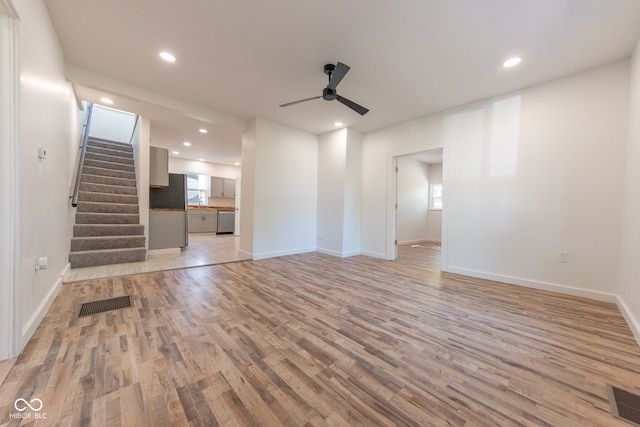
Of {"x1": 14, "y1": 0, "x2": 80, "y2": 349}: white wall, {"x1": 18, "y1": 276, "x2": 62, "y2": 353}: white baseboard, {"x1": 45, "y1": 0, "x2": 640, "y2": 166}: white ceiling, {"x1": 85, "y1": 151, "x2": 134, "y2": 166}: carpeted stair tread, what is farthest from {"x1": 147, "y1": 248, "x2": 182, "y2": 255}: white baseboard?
{"x1": 45, "y1": 0, "x2": 640, "y2": 166}: white ceiling

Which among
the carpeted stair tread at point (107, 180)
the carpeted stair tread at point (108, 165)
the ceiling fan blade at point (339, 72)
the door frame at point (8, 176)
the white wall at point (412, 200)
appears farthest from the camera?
the white wall at point (412, 200)

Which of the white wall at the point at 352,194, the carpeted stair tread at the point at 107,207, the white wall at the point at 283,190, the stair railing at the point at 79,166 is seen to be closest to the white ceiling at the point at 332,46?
the stair railing at the point at 79,166

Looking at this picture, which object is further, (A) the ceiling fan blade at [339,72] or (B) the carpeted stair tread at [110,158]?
(B) the carpeted stair tread at [110,158]

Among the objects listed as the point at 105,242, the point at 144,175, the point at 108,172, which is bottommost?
the point at 105,242

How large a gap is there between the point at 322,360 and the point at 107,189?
584cm

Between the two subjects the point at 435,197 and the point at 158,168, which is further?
the point at 435,197

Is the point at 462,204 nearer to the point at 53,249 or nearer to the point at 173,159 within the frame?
the point at 53,249

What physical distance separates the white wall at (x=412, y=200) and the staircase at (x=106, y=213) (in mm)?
6564

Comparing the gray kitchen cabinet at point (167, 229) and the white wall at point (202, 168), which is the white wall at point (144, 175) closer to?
the gray kitchen cabinet at point (167, 229)

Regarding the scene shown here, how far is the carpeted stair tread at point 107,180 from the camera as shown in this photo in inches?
192

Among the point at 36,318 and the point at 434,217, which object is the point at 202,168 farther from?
the point at 434,217

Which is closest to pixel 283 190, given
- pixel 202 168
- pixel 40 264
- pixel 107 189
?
pixel 40 264

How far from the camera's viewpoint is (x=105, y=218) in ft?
14.6

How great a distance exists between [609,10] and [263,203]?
481cm
